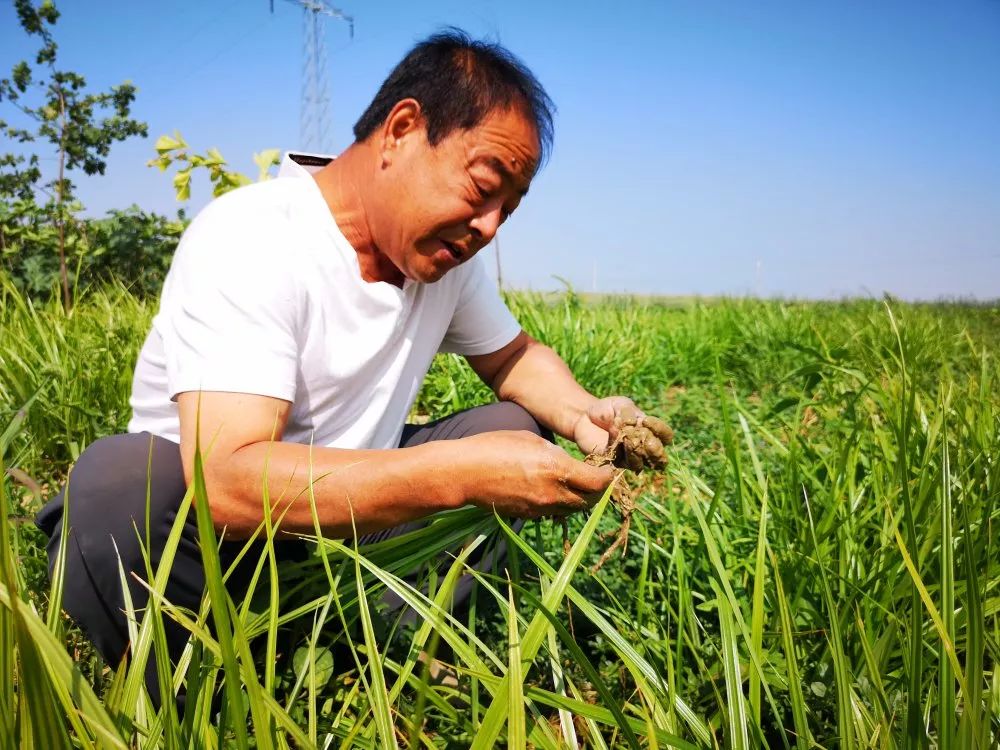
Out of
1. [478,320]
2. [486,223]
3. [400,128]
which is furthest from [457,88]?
[478,320]

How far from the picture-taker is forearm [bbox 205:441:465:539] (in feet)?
3.88

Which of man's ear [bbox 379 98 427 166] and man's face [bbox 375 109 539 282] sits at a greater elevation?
man's ear [bbox 379 98 427 166]

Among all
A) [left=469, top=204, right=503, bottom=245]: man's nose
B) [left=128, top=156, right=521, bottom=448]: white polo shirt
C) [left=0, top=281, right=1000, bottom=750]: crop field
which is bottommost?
[left=0, top=281, right=1000, bottom=750]: crop field

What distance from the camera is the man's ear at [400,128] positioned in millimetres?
1501

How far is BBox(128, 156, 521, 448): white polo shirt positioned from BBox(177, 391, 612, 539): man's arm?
0.12 metres

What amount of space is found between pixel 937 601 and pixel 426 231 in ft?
4.13

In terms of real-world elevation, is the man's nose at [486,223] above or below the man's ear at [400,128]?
below

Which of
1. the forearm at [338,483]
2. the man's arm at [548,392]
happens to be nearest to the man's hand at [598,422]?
the man's arm at [548,392]

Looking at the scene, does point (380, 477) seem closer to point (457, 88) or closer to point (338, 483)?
point (338, 483)

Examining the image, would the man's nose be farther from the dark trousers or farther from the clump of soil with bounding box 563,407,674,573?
the dark trousers

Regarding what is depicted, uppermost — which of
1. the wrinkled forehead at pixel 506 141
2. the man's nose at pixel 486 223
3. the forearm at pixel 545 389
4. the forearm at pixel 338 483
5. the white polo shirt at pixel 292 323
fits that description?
the wrinkled forehead at pixel 506 141

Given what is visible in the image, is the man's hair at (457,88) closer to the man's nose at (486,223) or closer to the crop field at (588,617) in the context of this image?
the man's nose at (486,223)

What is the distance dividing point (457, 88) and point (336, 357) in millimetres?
A: 613

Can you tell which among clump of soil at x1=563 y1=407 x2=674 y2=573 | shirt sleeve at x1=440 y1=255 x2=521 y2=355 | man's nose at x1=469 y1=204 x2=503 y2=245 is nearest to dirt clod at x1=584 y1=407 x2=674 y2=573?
clump of soil at x1=563 y1=407 x2=674 y2=573
